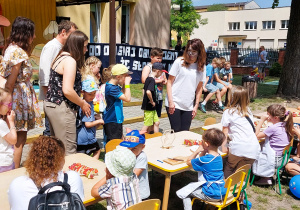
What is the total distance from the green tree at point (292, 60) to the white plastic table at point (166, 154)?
7850 mm

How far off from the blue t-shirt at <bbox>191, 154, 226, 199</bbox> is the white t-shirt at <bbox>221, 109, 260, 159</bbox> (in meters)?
0.74

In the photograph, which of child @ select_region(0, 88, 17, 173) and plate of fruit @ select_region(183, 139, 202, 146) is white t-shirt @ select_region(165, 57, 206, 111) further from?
child @ select_region(0, 88, 17, 173)

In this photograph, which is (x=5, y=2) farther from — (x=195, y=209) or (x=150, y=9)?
(x=195, y=209)

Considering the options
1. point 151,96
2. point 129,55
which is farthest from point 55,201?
point 129,55

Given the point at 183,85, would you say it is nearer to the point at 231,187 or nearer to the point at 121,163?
the point at 231,187

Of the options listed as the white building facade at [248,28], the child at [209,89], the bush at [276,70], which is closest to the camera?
the child at [209,89]

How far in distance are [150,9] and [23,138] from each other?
451 inches

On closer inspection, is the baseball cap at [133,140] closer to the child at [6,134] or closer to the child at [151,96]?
the child at [6,134]

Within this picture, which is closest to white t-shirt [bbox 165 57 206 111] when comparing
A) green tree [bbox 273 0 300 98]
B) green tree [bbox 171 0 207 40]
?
green tree [bbox 273 0 300 98]

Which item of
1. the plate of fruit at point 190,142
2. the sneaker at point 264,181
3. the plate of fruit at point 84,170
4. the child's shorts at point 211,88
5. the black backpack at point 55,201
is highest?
the black backpack at point 55,201

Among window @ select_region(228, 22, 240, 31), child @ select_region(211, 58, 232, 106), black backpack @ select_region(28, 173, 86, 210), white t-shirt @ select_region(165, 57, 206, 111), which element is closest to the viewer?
black backpack @ select_region(28, 173, 86, 210)

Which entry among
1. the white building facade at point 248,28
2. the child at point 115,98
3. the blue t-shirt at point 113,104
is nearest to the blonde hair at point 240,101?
the child at point 115,98

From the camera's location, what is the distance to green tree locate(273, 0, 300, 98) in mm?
10375

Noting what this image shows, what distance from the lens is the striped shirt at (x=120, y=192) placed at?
8.04 feet
